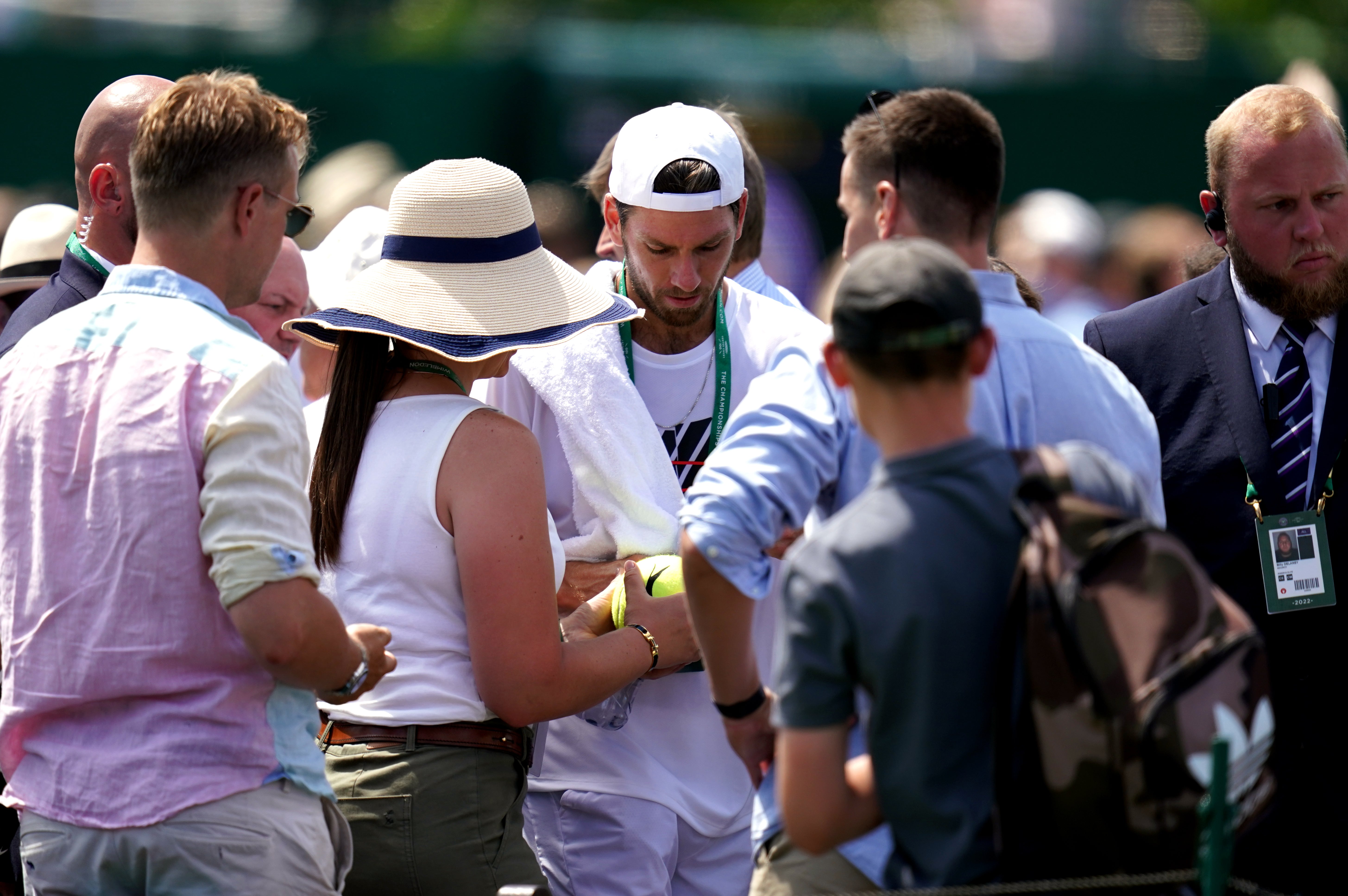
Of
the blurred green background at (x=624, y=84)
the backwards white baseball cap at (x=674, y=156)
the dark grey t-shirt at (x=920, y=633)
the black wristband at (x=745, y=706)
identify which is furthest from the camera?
the blurred green background at (x=624, y=84)

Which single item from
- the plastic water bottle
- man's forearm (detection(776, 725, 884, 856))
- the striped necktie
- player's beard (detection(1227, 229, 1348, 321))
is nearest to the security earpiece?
player's beard (detection(1227, 229, 1348, 321))

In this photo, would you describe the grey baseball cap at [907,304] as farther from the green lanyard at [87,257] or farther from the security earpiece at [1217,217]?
the green lanyard at [87,257]

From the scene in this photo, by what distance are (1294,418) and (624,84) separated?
10.7 m

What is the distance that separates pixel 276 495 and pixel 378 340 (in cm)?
68

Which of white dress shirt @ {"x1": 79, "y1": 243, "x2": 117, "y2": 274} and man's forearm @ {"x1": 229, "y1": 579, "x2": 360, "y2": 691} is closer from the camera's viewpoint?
man's forearm @ {"x1": 229, "y1": 579, "x2": 360, "y2": 691}

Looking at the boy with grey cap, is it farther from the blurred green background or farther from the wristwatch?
the blurred green background

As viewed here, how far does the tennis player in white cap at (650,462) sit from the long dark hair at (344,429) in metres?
0.52

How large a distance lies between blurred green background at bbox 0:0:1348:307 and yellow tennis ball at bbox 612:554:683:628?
8.93m

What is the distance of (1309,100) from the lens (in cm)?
351

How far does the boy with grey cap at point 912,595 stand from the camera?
1.91 meters

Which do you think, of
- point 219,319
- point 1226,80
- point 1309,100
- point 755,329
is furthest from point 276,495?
point 1226,80

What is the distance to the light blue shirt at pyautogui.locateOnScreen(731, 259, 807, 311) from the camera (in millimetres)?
4402

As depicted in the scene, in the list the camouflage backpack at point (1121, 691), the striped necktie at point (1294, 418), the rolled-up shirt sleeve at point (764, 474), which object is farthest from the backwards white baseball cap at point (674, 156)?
the camouflage backpack at point (1121, 691)

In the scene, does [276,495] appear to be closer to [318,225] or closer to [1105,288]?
[318,225]
